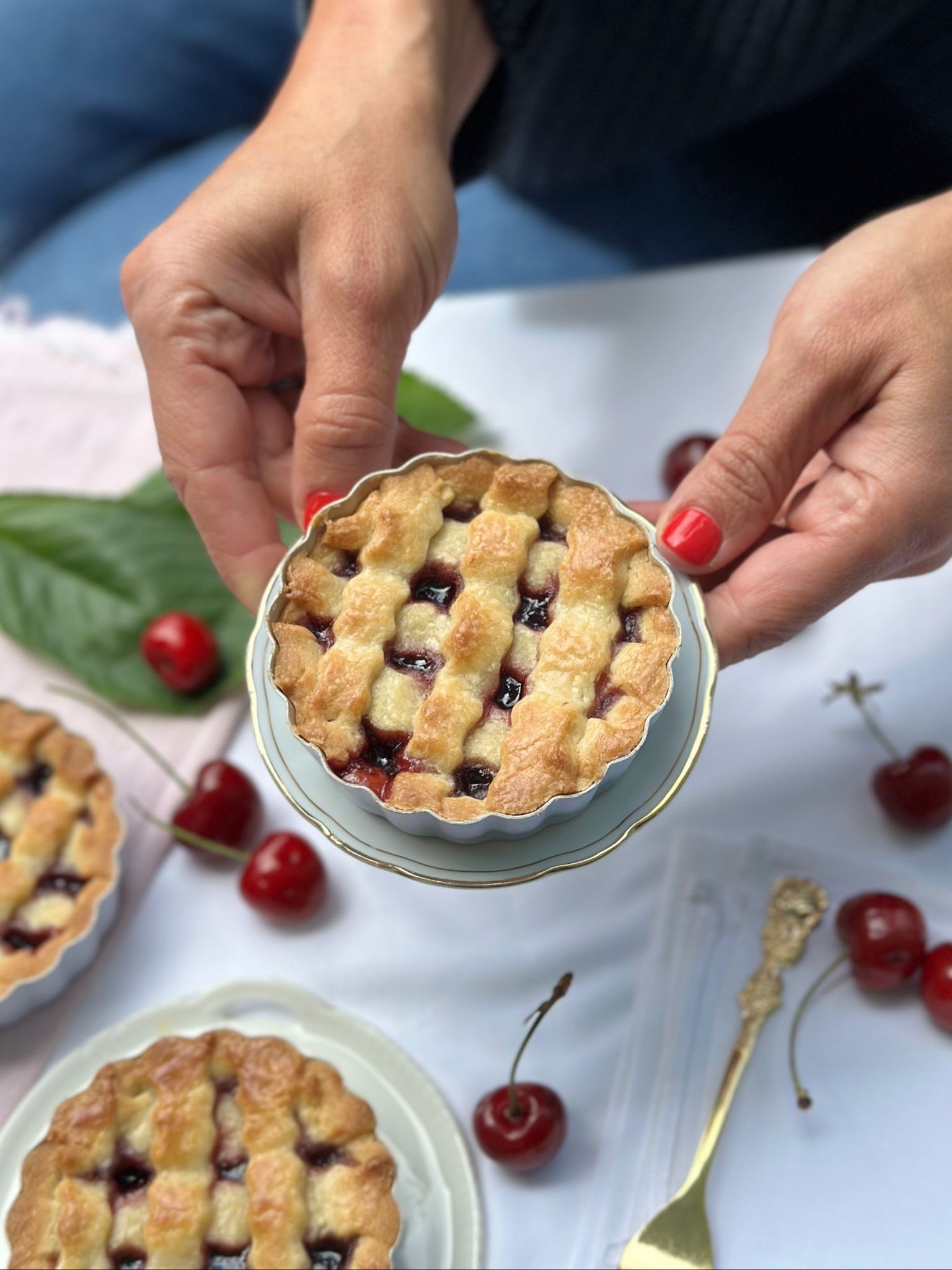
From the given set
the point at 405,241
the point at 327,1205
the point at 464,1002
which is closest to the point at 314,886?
the point at 464,1002

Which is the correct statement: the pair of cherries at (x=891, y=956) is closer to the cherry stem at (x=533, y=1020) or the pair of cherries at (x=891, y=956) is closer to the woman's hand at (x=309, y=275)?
the cherry stem at (x=533, y=1020)

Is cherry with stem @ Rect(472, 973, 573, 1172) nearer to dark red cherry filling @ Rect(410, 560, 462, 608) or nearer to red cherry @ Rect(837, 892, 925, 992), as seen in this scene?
red cherry @ Rect(837, 892, 925, 992)

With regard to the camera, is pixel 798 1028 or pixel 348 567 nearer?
pixel 348 567

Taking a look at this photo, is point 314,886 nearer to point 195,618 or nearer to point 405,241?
point 195,618

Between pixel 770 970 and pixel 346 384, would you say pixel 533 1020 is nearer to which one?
pixel 770 970

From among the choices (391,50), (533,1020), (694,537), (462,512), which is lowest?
(533,1020)

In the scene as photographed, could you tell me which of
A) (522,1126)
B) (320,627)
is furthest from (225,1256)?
(320,627)

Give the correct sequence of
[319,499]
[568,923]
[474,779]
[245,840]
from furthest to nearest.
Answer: [245,840] < [568,923] < [319,499] < [474,779]
